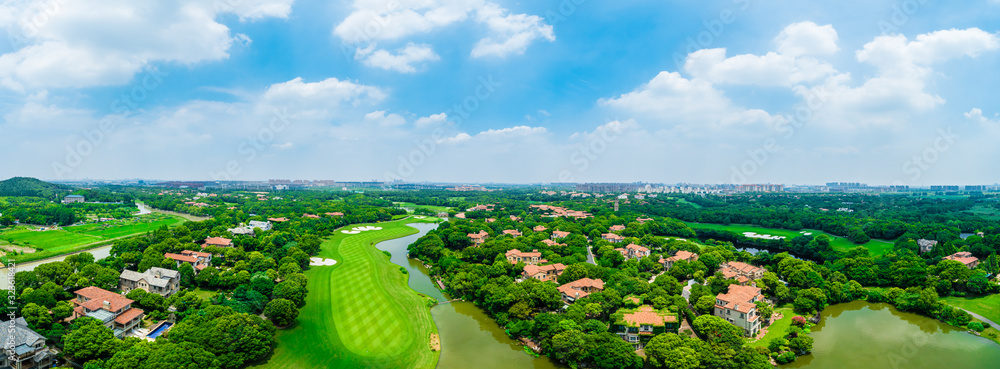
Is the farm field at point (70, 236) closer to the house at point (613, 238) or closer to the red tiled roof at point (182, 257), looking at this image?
the red tiled roof at point (182, 257)

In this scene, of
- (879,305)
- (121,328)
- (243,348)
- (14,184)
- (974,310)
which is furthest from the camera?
(14,184)

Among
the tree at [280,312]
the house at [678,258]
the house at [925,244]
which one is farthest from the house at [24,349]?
the house at [925,244]

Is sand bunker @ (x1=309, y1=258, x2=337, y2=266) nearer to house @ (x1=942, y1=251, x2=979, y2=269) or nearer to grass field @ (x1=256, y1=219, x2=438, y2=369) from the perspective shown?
grass field @ (x1=256, y1=219, x2=438, y2=369)

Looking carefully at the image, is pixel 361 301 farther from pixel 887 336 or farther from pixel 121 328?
pixel 887 336

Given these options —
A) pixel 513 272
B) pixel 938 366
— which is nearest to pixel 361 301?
pixel 513 272

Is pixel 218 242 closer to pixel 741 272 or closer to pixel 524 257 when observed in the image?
pixel 524 257

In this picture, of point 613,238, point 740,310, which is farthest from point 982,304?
point 613,238
